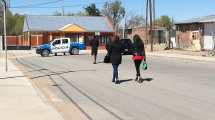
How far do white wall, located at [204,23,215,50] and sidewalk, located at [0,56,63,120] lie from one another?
40.0 m

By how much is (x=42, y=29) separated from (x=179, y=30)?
78.7 feet

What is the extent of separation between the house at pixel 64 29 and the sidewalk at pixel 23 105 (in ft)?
209

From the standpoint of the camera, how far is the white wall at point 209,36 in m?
56.6

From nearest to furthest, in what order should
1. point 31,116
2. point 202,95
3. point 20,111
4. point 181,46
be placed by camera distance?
point 31,116
point 20,111
point 202,95
point 181,46

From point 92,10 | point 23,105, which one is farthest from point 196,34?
point 92,10

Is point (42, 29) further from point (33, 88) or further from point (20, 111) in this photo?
point (20, 111)

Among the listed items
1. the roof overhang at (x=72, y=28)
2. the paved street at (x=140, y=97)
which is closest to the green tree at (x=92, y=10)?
the roof overhang at (x=72, y=28)

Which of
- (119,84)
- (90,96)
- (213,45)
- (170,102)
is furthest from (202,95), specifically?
(213,45)

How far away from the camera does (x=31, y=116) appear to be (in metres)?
11.5

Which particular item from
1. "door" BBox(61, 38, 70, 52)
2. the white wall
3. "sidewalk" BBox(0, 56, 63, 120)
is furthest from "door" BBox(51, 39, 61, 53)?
"sidewalk" BBox(0, 56, 63, 120)

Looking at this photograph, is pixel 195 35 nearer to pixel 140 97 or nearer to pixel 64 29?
pixel 64 29

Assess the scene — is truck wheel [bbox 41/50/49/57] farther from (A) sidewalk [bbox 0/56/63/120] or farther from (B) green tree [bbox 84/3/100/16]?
(B) green tree [bbox 84/3/100/16]

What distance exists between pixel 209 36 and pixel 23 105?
45819 millimetres

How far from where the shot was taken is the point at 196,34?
6078 cm
